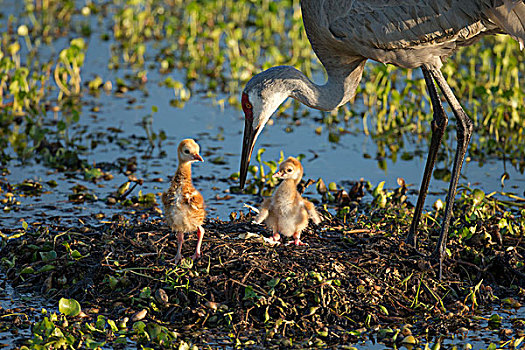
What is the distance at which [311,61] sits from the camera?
1066cm

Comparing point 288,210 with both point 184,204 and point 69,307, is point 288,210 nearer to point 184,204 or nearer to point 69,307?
point 184,204

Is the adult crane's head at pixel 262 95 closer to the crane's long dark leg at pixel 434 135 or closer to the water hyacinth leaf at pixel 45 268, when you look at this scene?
the crane's long dark leg at pixel 434 135

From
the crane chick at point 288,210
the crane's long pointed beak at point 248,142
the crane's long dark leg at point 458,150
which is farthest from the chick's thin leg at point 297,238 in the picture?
the crane's long dark leg at point 458,150

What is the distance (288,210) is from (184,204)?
71 cm

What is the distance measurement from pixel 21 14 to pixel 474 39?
771cm

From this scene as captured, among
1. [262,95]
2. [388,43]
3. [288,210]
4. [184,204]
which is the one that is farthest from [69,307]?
[388,43]

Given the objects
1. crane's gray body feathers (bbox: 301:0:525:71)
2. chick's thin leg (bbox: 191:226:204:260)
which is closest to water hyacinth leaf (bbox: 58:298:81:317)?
chick's thin leg (bbox: 191:226:204:260)

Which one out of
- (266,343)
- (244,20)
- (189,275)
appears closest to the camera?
(266,343)

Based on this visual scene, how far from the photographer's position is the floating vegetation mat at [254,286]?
4.96 metres

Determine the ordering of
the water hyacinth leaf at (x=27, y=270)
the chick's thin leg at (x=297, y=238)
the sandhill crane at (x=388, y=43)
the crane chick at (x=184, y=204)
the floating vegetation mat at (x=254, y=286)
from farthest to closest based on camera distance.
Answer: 1. the chick's thin leg at (x=297, y=238)
2. the sandhill crane at (x=388, y=43)
3. the water hyacinth leaf at (x=27, y=270)
4. the crane chick at (x=184, y=204)
5. the floating vegetation mat at (x=254, y=286)

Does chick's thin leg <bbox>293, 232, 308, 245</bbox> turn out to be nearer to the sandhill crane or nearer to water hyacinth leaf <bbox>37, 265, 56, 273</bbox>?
the sandhill crane

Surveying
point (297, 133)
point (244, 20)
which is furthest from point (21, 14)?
point (297, 133)

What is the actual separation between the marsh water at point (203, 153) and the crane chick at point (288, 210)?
1.14m

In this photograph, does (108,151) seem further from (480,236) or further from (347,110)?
(480,236)
